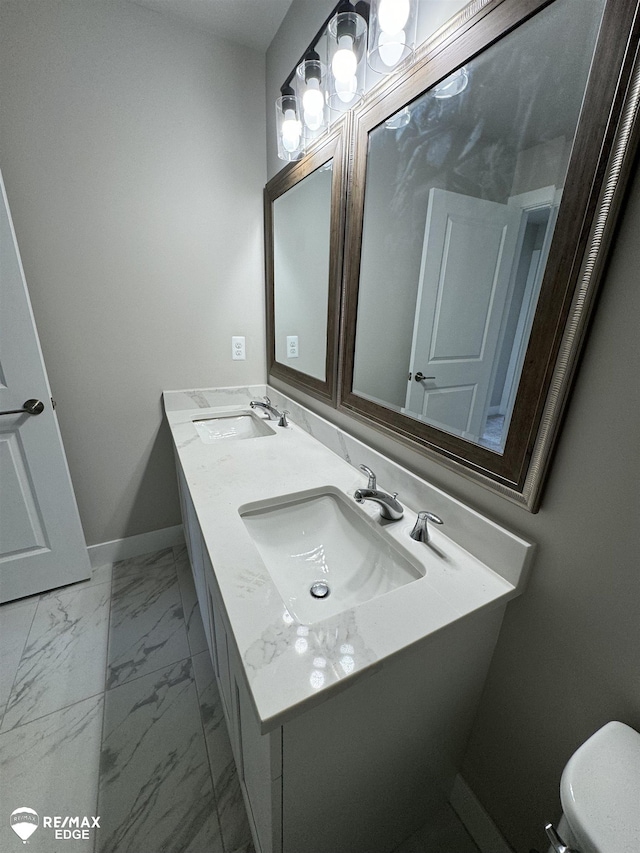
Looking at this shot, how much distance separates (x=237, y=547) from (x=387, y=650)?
1.24 ft

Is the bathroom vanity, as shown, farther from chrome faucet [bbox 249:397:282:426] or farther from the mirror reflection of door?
chrome faucet [bbox 249:397:282:426]

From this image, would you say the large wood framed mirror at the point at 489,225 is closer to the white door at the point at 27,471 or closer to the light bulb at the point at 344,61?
the light bulb at the point at 344,61

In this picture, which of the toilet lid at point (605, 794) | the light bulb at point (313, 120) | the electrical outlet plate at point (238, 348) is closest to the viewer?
the toilet lid at point (605, 794)

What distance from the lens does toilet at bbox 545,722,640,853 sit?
449 mm

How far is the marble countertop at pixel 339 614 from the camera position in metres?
0.53

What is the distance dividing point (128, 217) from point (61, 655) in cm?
182

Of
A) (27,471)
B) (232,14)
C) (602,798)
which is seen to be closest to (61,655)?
(27,471)

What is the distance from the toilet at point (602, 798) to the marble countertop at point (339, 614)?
0.76 feet

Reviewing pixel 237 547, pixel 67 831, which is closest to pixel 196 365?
pixel 237 547

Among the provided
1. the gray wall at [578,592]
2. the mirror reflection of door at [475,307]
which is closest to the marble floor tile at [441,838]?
the gray wall at [578,592]

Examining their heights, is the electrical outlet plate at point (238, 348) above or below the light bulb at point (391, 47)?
below

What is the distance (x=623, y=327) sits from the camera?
1.73 feet

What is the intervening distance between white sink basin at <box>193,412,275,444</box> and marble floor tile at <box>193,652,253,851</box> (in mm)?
938

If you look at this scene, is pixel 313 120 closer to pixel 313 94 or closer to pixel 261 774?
pixel 313 94
